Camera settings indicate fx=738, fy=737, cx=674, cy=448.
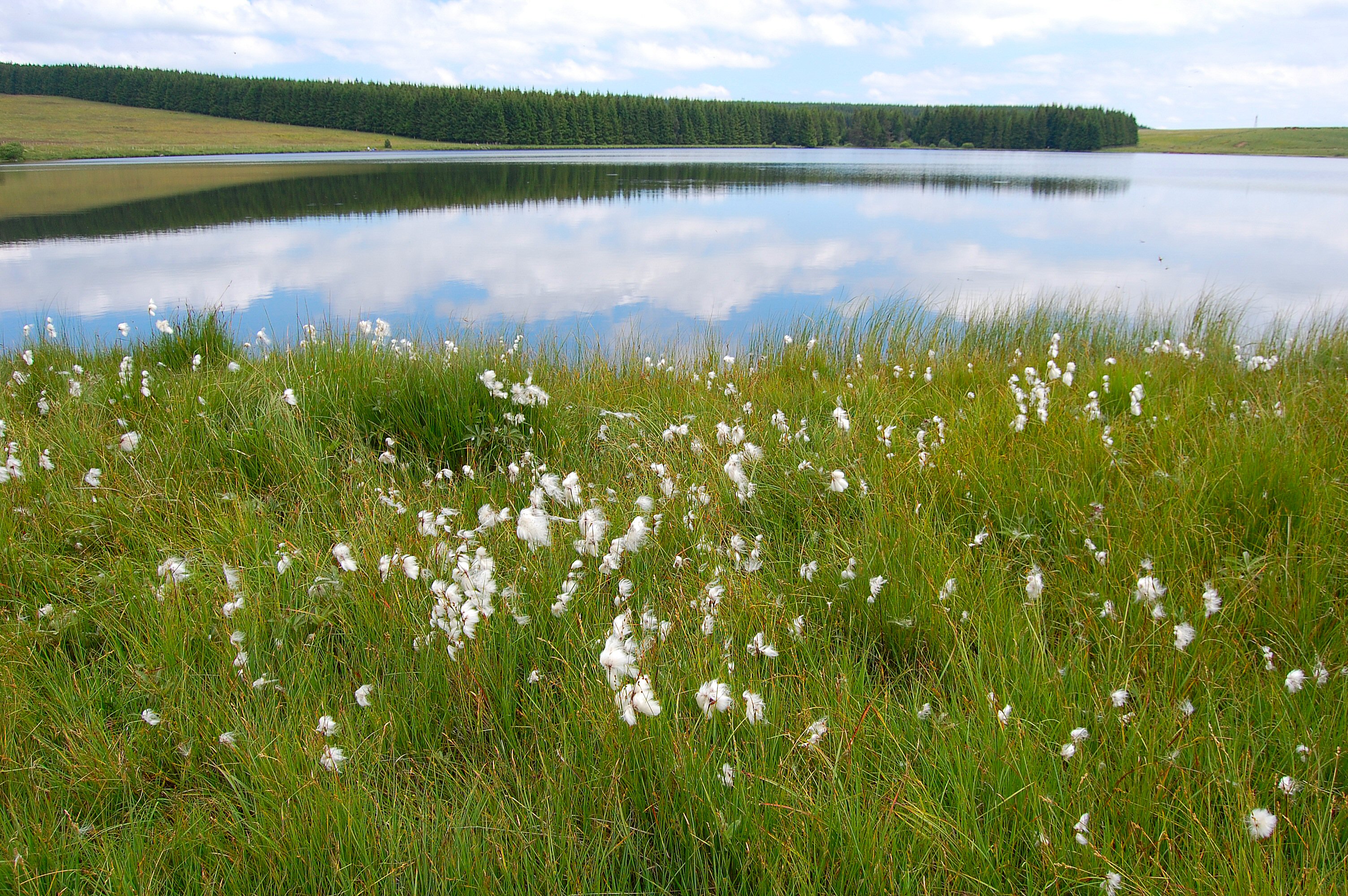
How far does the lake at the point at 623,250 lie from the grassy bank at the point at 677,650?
4.58m

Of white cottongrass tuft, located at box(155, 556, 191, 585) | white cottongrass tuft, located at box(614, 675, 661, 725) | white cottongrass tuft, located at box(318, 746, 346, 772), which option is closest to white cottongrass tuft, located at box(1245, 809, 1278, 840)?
white cottongrass tuft, located at box(614, 675, 661, 725)

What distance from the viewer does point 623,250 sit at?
49.3 feet

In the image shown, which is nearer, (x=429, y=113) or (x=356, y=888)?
(x=356, y=888)

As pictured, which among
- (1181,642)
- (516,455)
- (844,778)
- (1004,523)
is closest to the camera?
(844,778)

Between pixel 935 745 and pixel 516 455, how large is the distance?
2.72 meters

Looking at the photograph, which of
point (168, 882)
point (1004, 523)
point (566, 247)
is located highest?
point (566, 247)

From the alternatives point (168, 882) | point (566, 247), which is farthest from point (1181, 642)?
point (566, 247)

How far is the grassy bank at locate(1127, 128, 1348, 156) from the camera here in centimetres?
7862

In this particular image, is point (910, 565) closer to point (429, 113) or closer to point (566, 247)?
point (566, 247)

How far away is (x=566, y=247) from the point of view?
606 inches

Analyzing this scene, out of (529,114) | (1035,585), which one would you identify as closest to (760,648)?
(1035,585)

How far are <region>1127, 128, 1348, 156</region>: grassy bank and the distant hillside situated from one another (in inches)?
271

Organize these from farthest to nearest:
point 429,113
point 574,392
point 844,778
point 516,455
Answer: point 429,113
point 574,392
point 516,455
point 844,778

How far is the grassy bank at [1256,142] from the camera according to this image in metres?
78.6
